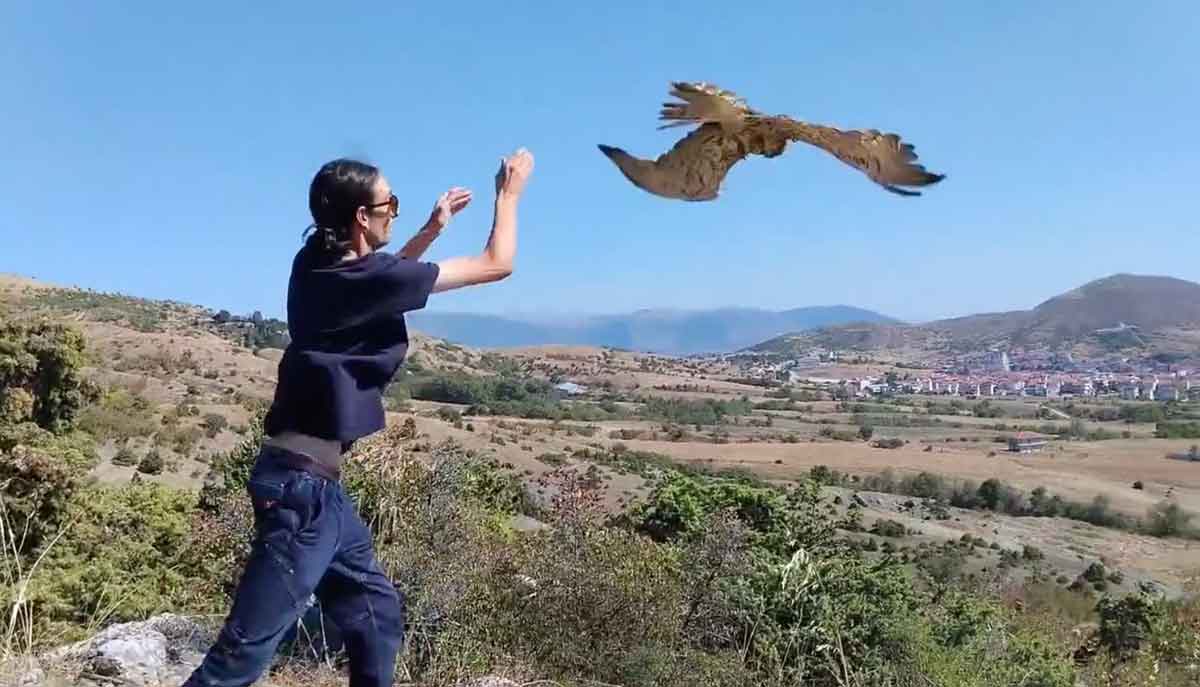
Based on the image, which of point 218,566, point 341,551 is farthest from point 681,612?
point 341,551

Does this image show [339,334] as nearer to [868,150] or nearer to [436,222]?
[436,222]

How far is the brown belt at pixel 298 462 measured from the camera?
2.54 meters

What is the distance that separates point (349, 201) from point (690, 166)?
3.56 feet

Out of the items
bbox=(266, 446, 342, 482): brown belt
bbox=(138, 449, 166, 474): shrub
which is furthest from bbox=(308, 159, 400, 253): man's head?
bbox=(138, 449, 166, 474): shrub

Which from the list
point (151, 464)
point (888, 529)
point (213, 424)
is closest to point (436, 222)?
point (151, 464)

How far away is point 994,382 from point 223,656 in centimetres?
15017

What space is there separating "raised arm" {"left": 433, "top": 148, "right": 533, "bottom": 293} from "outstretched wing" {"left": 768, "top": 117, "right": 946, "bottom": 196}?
0.75m

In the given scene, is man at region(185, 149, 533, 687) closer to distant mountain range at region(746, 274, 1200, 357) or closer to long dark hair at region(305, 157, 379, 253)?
long dark hair at region(305, 157, 379, 253)

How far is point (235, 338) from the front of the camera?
230 feet

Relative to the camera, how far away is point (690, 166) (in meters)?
3.21

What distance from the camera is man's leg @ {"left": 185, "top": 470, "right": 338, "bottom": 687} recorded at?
2486mm

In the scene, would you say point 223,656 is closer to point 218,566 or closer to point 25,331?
point 218,566

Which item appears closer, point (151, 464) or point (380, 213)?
point (380, 213)

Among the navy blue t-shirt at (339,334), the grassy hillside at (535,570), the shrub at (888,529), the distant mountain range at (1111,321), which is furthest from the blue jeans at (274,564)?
the distant mountain range at (1111,321)
